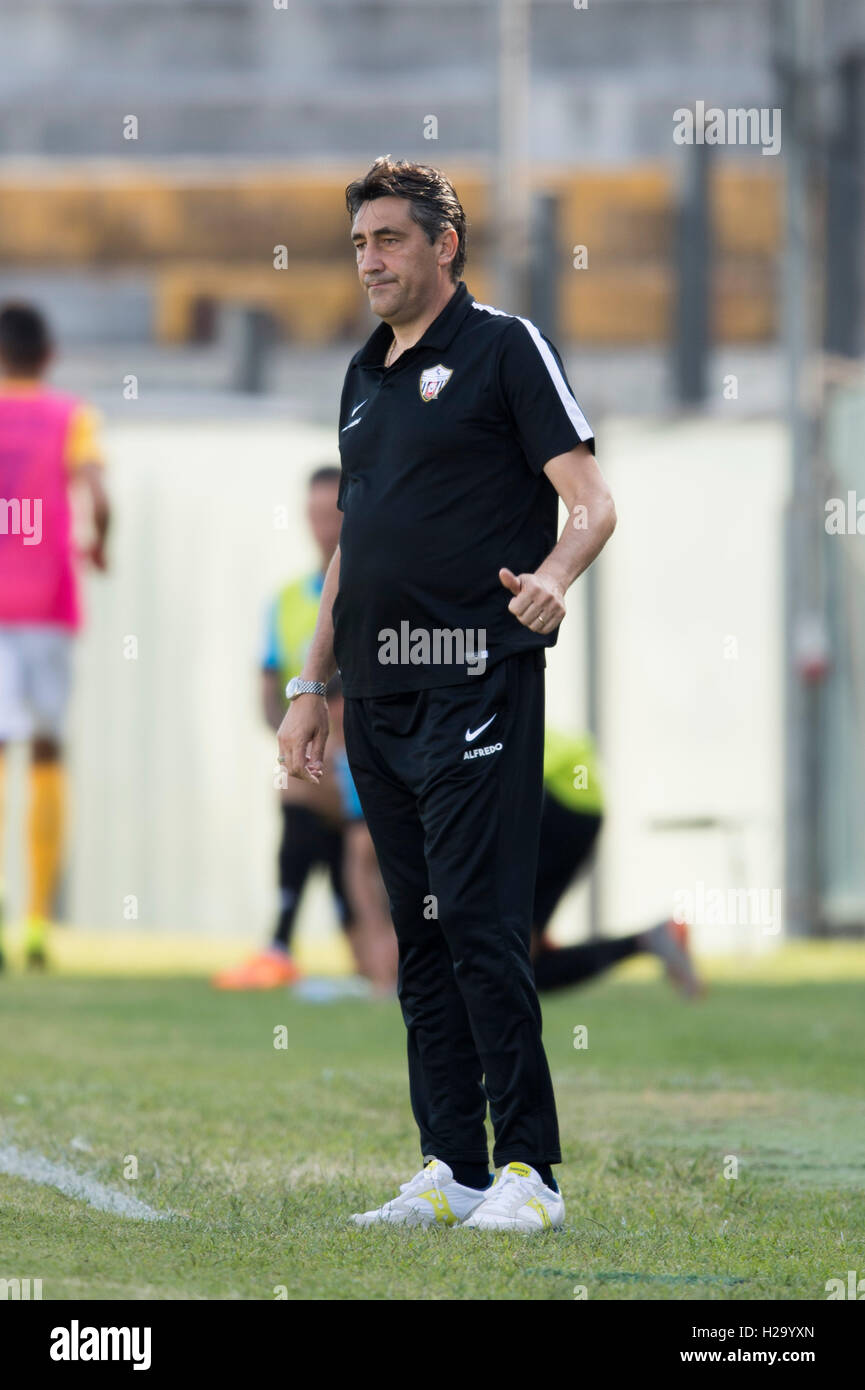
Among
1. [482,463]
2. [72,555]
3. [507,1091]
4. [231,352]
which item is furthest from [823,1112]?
[231,352]

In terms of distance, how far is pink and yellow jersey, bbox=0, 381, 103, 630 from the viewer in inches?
417

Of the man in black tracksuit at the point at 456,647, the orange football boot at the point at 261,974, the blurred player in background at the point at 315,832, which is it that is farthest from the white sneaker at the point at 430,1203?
the orange football boot at the point at 261,974

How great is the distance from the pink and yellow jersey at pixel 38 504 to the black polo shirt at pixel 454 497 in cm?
573

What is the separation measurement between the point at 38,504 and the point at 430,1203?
620 centimetres

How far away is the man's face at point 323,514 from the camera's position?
384 inches

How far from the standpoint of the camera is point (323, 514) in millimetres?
9836

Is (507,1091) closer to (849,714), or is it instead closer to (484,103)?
(849,714)

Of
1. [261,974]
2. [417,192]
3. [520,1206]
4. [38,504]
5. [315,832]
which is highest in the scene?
[417,192]

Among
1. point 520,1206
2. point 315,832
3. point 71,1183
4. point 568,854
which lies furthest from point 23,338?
point 520,1206

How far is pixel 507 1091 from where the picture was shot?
486 centimetres

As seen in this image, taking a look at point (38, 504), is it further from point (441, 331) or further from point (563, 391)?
point (563, 391)

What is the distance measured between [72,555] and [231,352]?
585 cm

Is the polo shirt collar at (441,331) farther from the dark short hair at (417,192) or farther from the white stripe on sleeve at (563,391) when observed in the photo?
the white stripe on sleeve at (563,391)

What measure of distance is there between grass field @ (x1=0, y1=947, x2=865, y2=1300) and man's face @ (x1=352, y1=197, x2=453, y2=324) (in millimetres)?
1765
